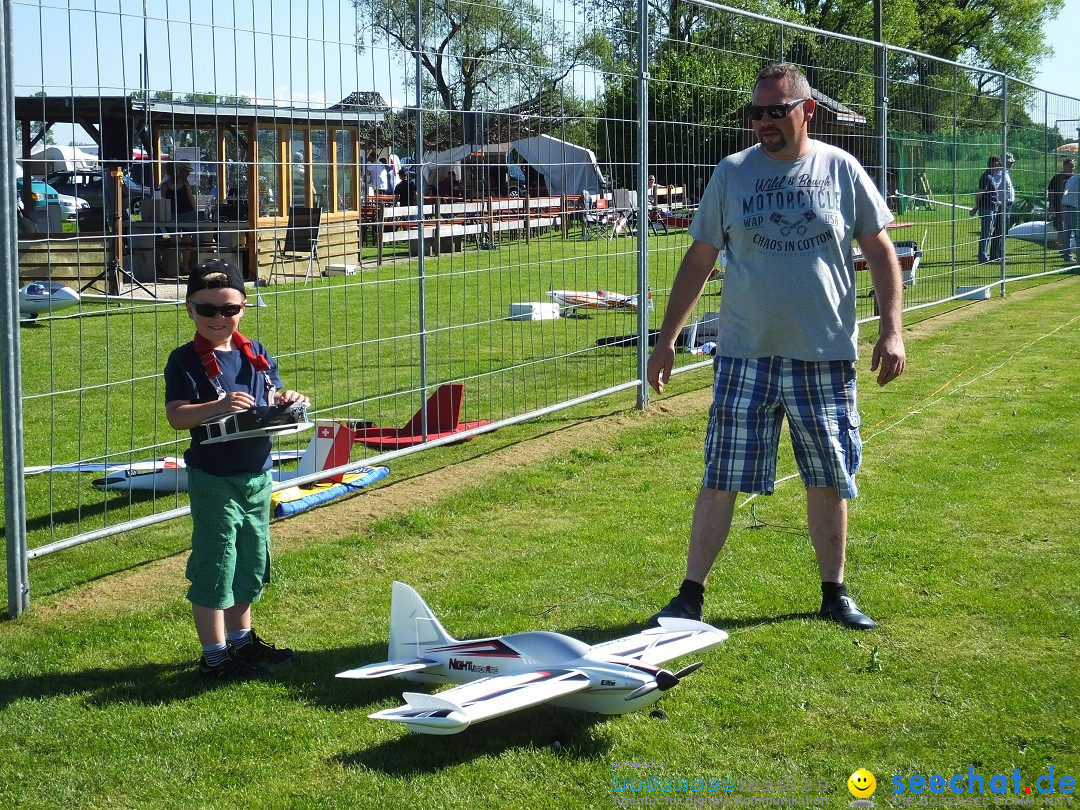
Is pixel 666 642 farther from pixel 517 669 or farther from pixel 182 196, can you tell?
pixel 182 196

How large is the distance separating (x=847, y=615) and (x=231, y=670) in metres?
2.45

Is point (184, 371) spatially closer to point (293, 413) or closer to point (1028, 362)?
point (293, 413)

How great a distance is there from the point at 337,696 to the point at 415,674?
294 mm

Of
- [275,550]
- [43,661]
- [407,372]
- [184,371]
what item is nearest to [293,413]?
[184,371]

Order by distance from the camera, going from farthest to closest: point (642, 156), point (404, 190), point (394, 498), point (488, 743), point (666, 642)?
point (642, 156) < point (404, 190) < point (394, 498) < point (666, 642) < point (488, 743)

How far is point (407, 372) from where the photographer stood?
1149cm

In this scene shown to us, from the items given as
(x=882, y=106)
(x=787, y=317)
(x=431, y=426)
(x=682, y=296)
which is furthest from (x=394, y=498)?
(x=882, y=106)

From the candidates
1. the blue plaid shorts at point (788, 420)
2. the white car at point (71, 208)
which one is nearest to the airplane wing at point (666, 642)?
the blue plaid shorts at point (788, 420)

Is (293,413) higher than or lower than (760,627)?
higher

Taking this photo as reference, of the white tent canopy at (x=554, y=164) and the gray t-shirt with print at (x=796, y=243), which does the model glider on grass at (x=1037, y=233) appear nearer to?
the white tent canopy at (x=554, y=164)

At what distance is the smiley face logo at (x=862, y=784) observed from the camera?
11.5ft

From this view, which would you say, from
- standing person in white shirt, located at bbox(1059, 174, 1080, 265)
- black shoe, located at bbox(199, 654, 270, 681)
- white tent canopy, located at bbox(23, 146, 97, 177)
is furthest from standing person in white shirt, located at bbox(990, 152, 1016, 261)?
black shoe, located at bbox(199, 654, 270, 681)

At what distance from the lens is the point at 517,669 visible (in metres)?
4.07

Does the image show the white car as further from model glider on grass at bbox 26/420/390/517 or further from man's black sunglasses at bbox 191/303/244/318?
man's black sunglasses at bbox 191/303/244/318
